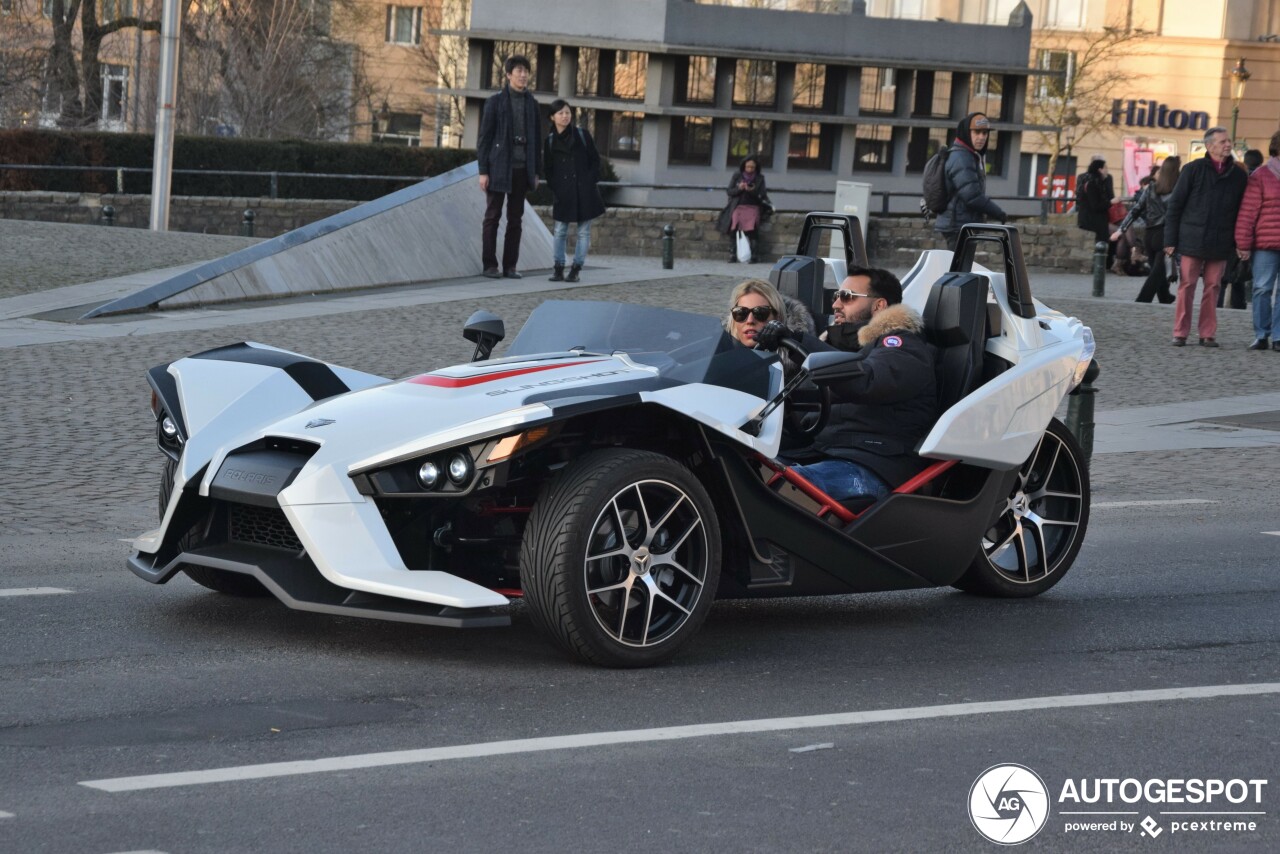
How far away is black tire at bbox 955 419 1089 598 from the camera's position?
25.1 feet

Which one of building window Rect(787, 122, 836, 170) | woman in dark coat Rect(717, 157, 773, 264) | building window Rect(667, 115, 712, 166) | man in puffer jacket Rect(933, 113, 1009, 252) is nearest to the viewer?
man in puffer jacket Rect(933, 113, 1009, 252)

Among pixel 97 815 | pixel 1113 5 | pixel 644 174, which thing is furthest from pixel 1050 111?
pixel 97 815

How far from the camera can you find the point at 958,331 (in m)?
7.35

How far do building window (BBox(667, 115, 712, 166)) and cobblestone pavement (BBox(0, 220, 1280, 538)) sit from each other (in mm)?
20154

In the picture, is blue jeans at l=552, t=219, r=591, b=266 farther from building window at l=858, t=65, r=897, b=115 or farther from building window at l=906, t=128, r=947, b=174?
building window at l=906, t=128, r=947, b=174

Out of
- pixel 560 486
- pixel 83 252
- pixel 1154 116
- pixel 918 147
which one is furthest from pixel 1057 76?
pixel 560 486

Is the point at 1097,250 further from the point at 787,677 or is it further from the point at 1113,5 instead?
the point at 1113,5

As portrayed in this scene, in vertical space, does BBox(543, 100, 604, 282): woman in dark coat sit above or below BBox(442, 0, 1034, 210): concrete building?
below

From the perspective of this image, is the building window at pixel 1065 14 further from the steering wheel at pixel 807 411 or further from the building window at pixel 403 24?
the steering wheel at pixel 807 411

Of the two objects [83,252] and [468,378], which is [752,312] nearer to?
[468,378]

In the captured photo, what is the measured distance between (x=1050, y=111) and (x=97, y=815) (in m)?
60.4

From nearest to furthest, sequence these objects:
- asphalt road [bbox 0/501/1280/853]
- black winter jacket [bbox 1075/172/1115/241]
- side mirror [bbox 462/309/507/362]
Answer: asphalt road [bbox 0/501/1280/853]
side mirror [bbox 462/309/507/362]
black winter jacket [bbox 1075/172/1115/241]

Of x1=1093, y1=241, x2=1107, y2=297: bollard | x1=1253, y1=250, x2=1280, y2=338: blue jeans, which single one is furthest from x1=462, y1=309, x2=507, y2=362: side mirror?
x1=1093, y1=241, x2=1107, y2=297: bollard

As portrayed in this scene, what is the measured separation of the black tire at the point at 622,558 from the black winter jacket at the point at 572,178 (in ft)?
47.3
